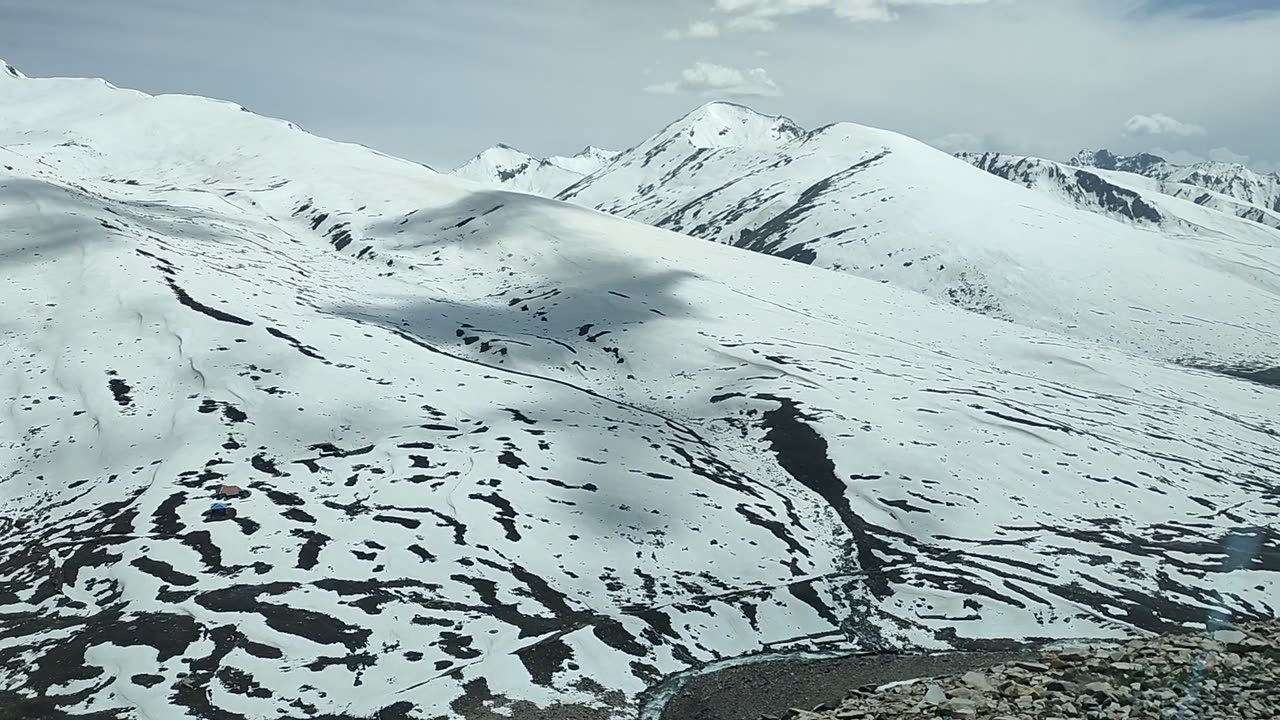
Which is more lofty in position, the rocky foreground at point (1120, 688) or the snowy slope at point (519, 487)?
the rocky foreground at point (1120, 688)

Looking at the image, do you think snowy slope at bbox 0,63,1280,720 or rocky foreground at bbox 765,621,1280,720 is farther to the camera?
snowy slope at bbox 0,63,1280,720

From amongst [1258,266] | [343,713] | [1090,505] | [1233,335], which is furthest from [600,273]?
[1258,266]

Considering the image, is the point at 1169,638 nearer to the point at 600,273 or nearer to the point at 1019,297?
the point at 600,273

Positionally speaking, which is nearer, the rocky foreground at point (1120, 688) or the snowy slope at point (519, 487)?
the rocky foreground at point (1120, 688)

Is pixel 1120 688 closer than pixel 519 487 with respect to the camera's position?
Yes

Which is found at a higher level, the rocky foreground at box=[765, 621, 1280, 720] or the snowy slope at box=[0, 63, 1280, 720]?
the rocky foreground at box=[765, 621, 1280, 720]
